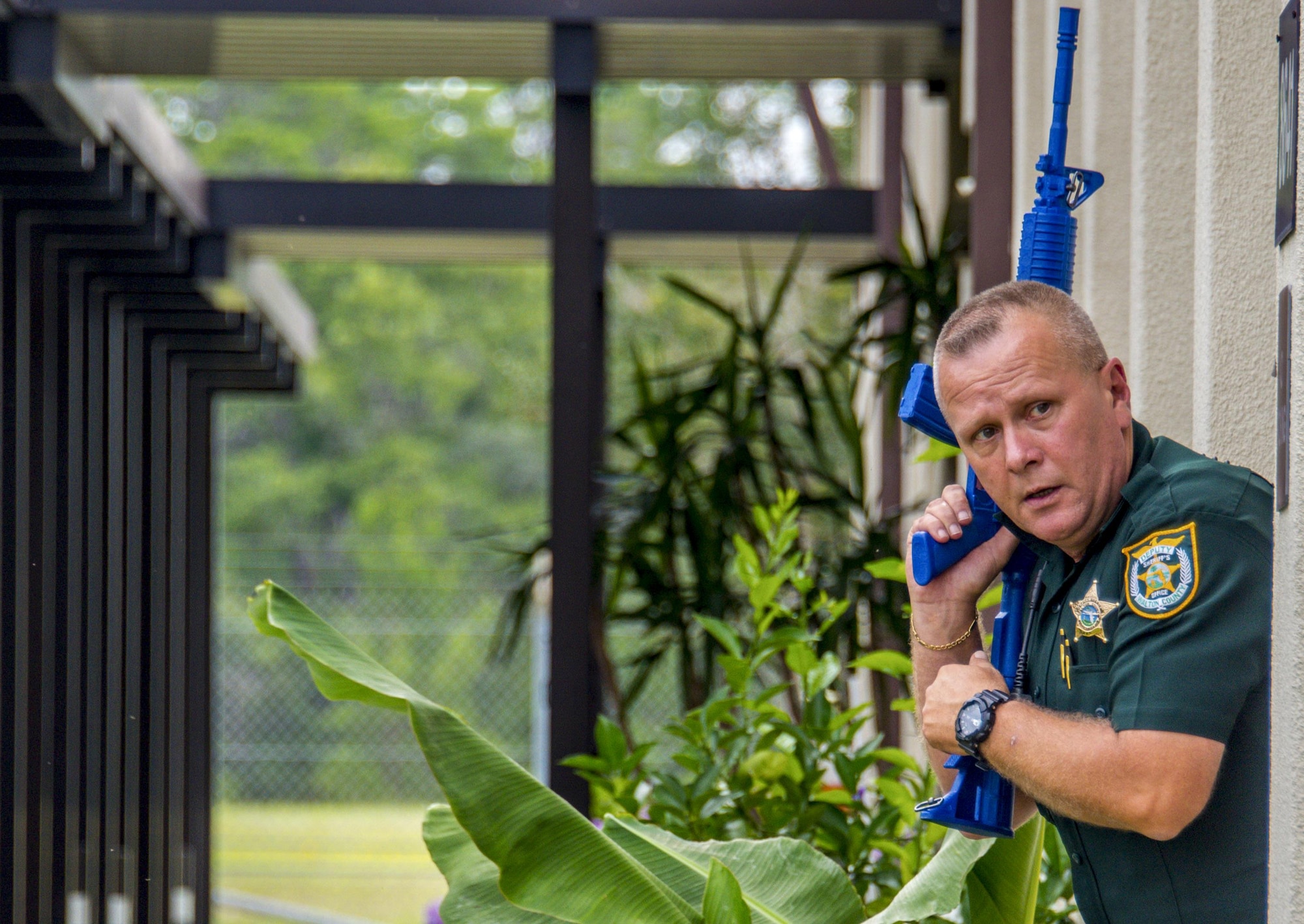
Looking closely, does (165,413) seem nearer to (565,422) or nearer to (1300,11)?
(565,422)

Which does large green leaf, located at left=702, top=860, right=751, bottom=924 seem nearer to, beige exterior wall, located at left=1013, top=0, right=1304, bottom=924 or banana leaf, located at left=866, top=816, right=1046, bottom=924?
banana leaf, located at left=866, top=816, right=1046, bottom=924

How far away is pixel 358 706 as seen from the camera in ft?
43.6

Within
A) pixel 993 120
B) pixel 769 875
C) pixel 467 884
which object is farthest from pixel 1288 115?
pixel 993 120

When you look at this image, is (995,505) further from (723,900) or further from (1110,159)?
(1110,159)

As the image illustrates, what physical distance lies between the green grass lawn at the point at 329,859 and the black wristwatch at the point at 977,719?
8455mm

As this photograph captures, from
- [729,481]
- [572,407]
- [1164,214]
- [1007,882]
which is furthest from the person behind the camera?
[729,481]

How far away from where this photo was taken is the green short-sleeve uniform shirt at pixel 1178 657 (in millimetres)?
1300

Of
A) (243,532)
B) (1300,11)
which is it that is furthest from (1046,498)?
(243,532)

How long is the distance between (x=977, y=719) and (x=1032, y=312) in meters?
0.40

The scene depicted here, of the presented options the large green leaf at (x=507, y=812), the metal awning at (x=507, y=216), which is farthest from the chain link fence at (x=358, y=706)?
the large green leaf at (x=507, y=812)

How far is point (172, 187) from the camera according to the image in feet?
15.4

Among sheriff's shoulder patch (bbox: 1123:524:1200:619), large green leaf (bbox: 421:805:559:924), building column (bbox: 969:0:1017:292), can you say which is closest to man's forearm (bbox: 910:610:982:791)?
sheriff's shoulder patch (bbox: 1123:524:1200:619)

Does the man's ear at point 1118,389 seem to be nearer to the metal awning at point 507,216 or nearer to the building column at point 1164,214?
the building column at point 1164,214

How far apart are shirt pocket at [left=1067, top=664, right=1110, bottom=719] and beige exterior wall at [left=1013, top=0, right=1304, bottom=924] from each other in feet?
0.51
